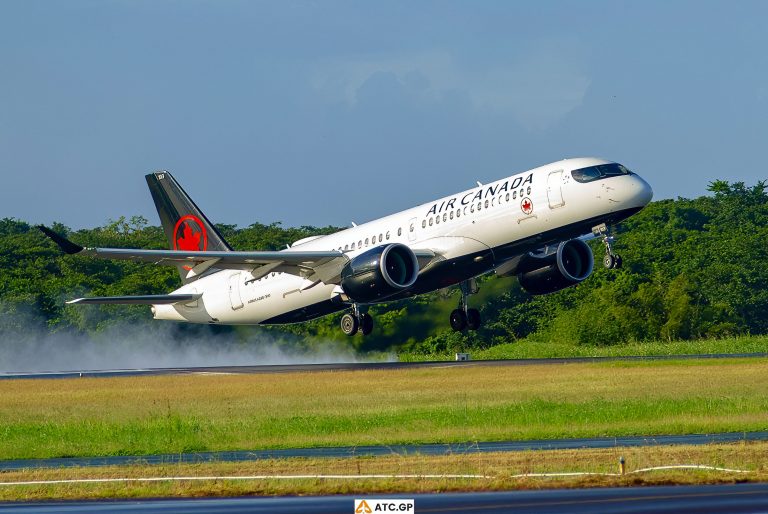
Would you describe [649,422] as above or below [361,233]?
below

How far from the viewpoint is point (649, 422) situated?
108ft

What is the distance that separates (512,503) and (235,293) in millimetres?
36284

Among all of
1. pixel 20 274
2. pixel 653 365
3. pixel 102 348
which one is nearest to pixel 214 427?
pixel 653 365

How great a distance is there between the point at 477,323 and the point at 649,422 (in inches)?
788

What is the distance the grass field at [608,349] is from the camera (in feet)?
196

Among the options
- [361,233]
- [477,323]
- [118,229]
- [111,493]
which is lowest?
[111,493]

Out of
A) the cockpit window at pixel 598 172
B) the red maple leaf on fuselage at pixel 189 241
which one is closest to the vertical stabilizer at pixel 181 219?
the red maple leaf on fuselage at pixel 189 241

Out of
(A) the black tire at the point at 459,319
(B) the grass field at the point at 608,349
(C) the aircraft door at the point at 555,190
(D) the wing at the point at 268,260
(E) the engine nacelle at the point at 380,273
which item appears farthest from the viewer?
(B) the grass field at the point at 608,349

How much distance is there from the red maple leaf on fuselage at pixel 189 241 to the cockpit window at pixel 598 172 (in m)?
22.1

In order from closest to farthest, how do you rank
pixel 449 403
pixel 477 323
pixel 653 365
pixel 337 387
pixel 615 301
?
pixel 449 403 → pixel 337 387 → pixel 653 365 → pixel 477 323 → pixel 615 301

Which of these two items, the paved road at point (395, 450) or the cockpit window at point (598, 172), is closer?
the paved road at point (395, 450)

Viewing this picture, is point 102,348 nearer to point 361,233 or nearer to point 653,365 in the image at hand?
point 361,233

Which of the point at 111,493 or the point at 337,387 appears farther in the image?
the point at 337,387

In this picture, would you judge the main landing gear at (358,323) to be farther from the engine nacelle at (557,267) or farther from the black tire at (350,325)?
the engine nacelle at (557,267)
